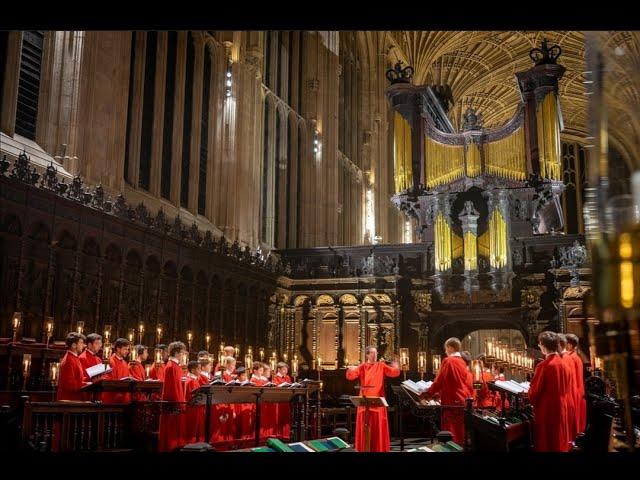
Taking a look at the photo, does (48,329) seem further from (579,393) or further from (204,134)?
(204,134)

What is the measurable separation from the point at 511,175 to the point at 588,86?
18.5 meters

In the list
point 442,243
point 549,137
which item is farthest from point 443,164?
point 442,243

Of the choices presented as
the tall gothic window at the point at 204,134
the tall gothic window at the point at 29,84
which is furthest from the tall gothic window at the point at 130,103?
the tall gothic window at the point at 204,134

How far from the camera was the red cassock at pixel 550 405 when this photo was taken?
23.0ft

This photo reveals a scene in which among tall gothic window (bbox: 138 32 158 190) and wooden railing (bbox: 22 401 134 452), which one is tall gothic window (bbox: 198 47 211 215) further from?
wooden railing (bbox: 22 401 134 452)

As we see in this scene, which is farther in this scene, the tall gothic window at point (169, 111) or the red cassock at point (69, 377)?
the tall gothic window at point (169, 111)

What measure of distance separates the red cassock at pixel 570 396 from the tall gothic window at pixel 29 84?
10.1 metres

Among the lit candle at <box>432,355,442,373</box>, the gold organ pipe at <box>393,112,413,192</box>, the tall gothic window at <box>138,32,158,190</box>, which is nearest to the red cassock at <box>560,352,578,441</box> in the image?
the lit candle at <box>432,355,442,373</box>

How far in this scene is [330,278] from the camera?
19.5m

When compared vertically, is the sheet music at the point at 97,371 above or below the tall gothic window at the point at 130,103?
below

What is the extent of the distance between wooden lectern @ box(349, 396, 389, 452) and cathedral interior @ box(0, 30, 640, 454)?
230cm

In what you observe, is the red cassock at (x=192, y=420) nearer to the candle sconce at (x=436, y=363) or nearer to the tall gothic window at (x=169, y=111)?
the tall gothic window at (x=169, y=111)

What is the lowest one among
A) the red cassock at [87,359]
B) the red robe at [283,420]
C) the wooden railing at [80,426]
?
the red robe at [283,420]

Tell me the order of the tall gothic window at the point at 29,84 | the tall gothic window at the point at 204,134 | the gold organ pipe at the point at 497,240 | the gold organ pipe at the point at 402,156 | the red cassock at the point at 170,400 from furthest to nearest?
the gold organ pipe at the point at 402,156
the tall gothic window at the point at 204,134
the gold organ pipe at the point at 497,240
the tall gothic window at the point at 29,84
the red cassock at the point at 170,400
